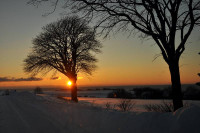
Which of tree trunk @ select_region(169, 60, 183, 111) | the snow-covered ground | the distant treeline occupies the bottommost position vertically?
the distant treeline

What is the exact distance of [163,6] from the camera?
8.55 m

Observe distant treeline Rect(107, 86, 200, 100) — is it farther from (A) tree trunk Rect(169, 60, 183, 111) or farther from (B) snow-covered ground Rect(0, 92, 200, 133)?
(B) snow-covered ground Rect(0, 92, 200, 133)

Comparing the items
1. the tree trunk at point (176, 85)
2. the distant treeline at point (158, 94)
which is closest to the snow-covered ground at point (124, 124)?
the tree trunk at point (176, 85)

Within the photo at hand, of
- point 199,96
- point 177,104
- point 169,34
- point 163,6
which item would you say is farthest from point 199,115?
point 199,96

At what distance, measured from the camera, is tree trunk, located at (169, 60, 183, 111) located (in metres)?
8.15

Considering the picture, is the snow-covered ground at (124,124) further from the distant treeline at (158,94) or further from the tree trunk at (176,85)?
the distant treeline at (158,94)

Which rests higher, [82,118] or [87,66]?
[87,66]

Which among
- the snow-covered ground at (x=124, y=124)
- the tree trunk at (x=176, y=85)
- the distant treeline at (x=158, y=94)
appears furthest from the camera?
the distant treeline at (x=158, y=94)

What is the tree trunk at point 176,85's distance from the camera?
815cm

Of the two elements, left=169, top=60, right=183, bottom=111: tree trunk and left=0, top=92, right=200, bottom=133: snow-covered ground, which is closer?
left=0, top=92, right=200, bottom=133: snow-covered ground

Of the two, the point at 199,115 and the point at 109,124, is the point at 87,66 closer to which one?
the point at 109,124

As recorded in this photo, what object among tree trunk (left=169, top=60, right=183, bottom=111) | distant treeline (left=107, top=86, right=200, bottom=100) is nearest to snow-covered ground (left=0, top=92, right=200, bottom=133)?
tree trunk (left=169, top=60, right=183, bottom=111)

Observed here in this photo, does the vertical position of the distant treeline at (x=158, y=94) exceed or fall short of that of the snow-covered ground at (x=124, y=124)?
it falls short

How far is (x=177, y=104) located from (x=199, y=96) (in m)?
27.4
